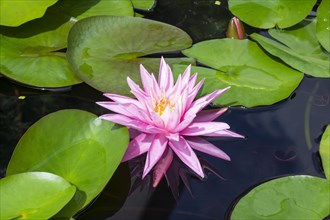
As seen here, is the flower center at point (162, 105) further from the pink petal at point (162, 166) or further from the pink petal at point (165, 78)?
the pink petal at point (162, 166)

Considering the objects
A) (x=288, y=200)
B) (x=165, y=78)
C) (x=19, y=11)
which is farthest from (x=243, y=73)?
(x=19, y=11)

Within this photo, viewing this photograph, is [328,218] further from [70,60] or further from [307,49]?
[70,60]

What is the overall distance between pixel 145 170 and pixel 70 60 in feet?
2.20

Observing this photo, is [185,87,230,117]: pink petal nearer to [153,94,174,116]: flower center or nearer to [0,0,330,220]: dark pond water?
[153,94,174,116]: flower center

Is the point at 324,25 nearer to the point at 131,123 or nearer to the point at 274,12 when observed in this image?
Answer: the point at 274,12

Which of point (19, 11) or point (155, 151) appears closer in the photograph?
point (155, 151)

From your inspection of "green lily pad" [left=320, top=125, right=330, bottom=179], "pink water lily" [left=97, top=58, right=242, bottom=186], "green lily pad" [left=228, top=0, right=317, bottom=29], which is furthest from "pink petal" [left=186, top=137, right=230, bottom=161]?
"green lily pad" [left=228, top=0, right=317, bottom=29]

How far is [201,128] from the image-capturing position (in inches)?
74.4

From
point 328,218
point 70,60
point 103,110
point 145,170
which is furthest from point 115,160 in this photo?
point 328,218

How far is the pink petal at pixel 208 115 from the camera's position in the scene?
1.98m

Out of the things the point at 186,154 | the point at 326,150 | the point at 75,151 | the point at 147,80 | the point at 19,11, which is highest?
the point at 19,11

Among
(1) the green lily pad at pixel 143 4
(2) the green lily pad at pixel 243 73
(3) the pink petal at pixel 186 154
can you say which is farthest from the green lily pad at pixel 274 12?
(3) the pink petal at pixel 186 154

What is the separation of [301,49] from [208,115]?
691mm

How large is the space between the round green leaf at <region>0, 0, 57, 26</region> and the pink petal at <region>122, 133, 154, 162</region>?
0.75 m
